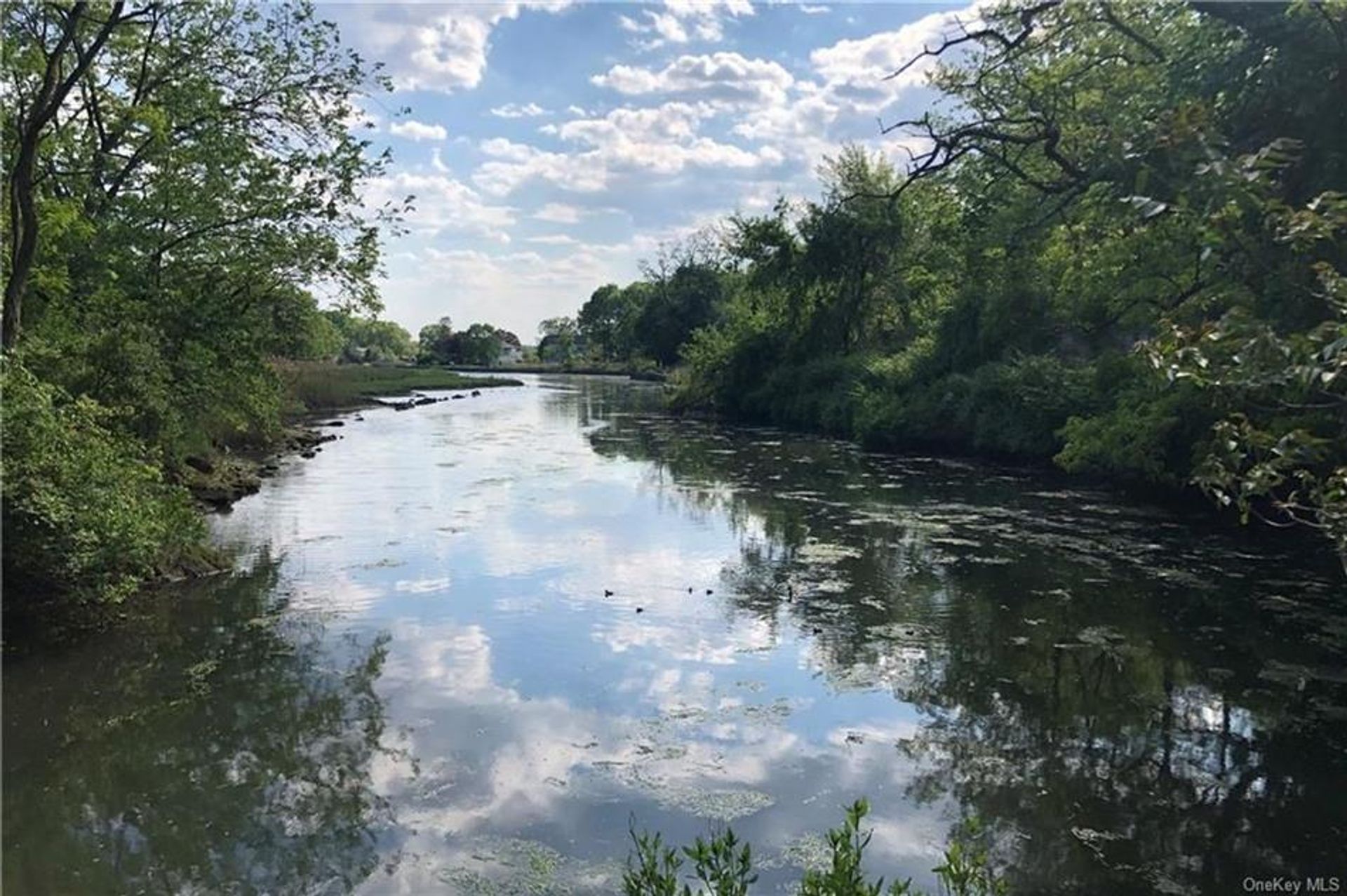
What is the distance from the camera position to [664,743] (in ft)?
22.3

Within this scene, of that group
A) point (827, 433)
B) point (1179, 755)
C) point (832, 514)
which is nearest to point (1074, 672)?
point (1179, 755)

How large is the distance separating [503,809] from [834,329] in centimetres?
3067

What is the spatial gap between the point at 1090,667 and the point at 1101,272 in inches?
320

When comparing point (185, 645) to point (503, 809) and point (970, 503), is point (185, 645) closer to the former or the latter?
point (503, 809)

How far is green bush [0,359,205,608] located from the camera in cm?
766

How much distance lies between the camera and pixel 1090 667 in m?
8.41

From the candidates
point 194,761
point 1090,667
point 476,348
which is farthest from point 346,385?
point 476,348

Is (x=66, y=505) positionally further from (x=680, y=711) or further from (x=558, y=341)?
(x=558, y=341)

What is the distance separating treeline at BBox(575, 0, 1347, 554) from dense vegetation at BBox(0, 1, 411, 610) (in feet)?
30.0

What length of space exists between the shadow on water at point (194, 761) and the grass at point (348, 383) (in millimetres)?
17395

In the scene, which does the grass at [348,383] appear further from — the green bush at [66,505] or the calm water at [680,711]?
the calm water at [680,711]

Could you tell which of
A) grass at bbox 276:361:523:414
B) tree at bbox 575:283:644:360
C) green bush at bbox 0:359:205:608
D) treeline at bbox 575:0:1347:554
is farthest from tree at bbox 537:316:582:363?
green bush at bbox 0:359:205:608

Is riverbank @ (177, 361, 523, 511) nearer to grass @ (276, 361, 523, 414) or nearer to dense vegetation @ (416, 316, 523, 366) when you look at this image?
grass @ (276, 361, 523, 414)

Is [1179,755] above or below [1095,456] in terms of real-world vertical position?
below
